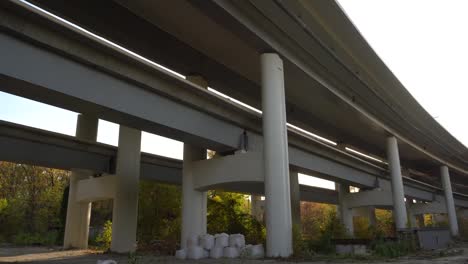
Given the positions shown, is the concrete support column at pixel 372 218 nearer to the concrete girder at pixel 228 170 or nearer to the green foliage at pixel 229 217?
the green foliage at pixel 229 217

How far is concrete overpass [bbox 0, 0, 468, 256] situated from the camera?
1053cm

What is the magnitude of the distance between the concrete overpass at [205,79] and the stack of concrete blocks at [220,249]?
2.39ft

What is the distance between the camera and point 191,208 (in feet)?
55.5

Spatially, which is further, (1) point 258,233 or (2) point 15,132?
(1) point 258,233

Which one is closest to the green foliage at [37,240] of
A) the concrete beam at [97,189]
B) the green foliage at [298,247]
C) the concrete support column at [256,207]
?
the concrete beam at [97,189]

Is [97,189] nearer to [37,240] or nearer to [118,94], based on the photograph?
[118,94]

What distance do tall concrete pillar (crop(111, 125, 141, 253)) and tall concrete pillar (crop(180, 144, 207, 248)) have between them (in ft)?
10.3

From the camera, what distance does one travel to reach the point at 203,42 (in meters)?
16.2

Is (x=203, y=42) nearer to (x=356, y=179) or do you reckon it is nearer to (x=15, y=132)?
(x=15, y=132)

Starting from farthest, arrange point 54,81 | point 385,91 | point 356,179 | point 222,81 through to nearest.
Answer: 1. point 356,179
2. point 385,91
3. point 222,81
4. point 54,81

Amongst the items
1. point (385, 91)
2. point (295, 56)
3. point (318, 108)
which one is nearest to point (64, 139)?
point (295, 56)

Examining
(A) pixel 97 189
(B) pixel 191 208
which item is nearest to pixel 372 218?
(B) pixel 191 208

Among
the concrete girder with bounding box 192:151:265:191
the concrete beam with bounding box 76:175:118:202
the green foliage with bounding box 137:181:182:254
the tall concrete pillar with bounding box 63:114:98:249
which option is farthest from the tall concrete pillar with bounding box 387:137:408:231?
the tall concrete pillar with bounding box 63:114:98:249

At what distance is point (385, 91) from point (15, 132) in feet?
62.0
